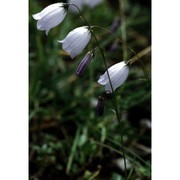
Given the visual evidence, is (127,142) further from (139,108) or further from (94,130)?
(139,108)

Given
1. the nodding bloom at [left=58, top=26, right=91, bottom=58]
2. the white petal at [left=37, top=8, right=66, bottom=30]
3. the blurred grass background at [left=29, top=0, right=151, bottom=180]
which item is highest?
the white petal at [left=37, top=8, right=66, bottom=30]

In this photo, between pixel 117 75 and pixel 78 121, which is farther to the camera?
pixel 78 121

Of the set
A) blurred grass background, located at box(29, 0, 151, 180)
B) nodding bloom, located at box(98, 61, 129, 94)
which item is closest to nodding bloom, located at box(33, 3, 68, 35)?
nodding bloom, located at box(98, 61, 129, 94)

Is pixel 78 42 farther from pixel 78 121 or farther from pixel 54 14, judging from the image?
pixel 78 121

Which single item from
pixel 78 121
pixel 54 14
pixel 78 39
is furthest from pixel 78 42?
pixel 78 121

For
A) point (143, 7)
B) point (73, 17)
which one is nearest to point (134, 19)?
point (143, 7)

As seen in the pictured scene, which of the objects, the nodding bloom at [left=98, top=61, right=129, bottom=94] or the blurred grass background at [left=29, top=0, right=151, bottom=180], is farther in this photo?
the blurred grass background at [left=29, top=0, right=151, bottom=180]

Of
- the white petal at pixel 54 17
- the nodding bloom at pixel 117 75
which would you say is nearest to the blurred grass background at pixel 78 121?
the nodding bloom at pixel 117 75

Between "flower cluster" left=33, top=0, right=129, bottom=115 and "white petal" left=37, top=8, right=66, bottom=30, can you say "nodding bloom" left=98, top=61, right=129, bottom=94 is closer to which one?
"flower cluster" left=33, top=0, right=129, bottom=115
